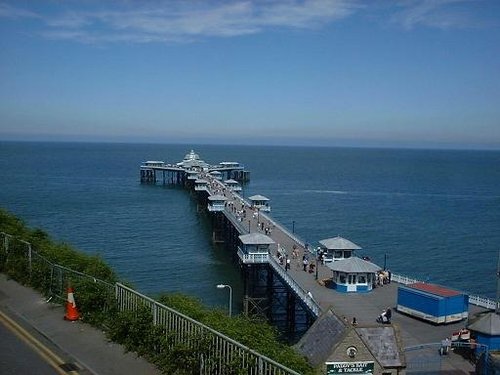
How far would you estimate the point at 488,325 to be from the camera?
23.4 metres

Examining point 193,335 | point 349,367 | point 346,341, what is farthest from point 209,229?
point 193,335

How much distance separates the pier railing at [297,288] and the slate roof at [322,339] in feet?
31.7

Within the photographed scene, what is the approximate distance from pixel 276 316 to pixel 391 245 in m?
26.8

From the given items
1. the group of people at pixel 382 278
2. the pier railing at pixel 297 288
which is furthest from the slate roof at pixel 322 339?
the group of people at pixel 382 278

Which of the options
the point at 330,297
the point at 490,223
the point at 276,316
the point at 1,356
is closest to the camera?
the point at 1,356

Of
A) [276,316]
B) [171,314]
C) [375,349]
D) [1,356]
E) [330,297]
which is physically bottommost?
[276,316]

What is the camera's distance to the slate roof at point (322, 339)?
17.2 meters

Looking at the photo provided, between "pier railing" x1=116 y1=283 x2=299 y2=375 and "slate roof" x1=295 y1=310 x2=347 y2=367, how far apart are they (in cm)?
703

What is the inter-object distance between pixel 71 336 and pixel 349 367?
808cm

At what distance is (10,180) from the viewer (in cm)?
12038

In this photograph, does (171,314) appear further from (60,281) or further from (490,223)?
(490,223)

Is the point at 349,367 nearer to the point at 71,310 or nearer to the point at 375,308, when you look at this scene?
the point at 71,310

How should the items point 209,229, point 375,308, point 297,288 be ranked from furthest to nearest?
point 209,229
point 297,288
point 375,308

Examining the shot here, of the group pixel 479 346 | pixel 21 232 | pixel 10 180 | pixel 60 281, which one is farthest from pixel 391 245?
pixel 10 180
